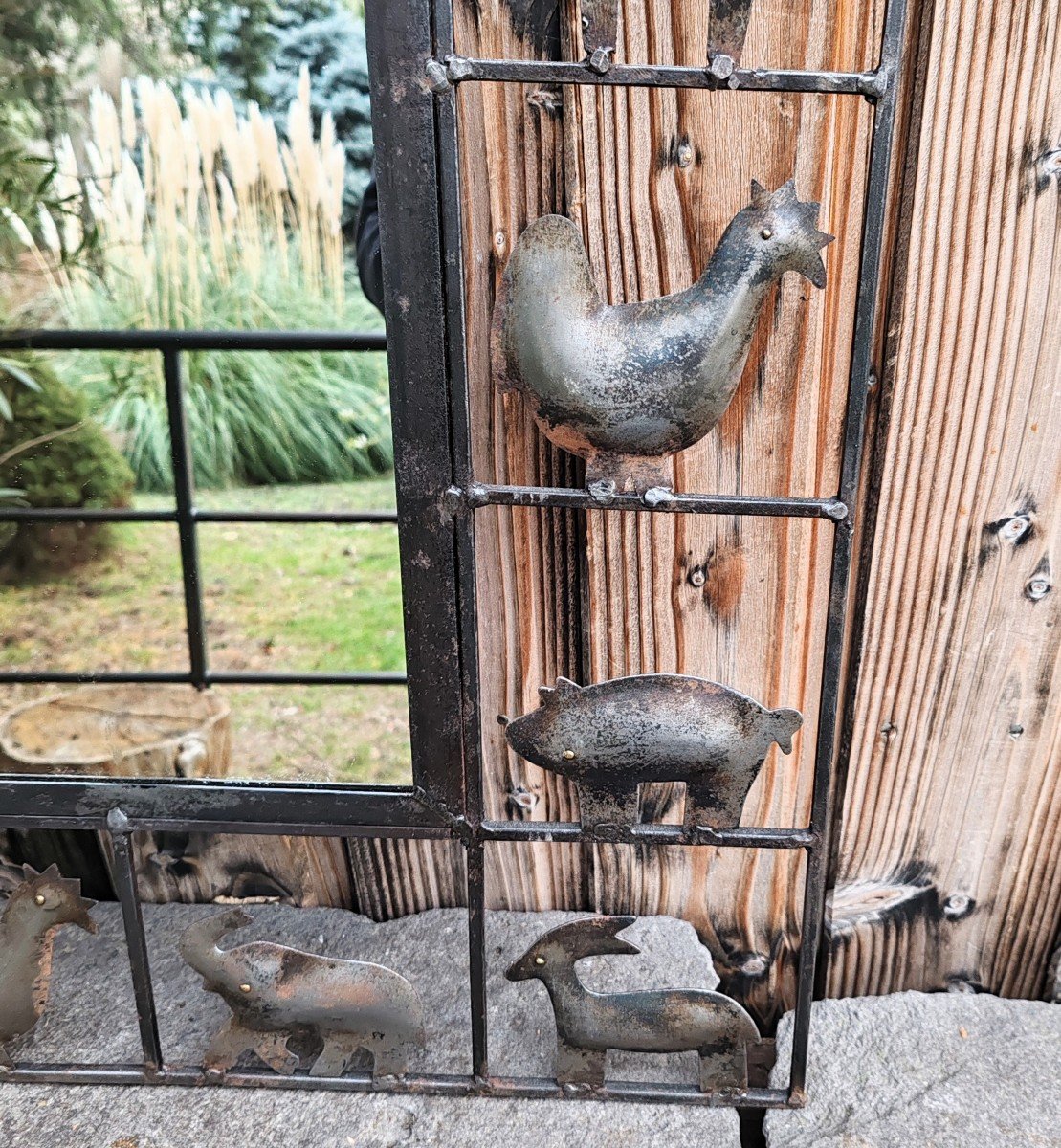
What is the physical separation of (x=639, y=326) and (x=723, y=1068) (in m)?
0.54

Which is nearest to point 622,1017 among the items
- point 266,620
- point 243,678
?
point 243,678

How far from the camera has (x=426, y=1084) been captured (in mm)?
707

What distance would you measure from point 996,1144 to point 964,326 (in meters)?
0.58

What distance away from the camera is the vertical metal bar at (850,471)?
0.53 m

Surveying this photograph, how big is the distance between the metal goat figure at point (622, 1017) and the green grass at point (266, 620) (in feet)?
2.86

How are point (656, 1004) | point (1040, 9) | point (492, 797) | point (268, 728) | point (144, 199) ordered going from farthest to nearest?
point (144, 199)
point (268, 728)
point (492, 797)
point (656, 1004)
point (1040, 9)

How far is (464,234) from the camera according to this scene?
0.63 m

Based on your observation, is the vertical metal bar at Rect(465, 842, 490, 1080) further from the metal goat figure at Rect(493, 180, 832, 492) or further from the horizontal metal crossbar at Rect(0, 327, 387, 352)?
the horizontal metal crossbar at Rect(0, 327, 387, 352)

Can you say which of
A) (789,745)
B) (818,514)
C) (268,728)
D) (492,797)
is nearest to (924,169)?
(818,514)

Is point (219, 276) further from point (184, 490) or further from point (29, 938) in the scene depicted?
point (29, 938)

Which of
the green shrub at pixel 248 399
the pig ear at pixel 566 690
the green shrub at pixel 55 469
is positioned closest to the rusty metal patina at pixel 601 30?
the pig ear at pixel 566 690

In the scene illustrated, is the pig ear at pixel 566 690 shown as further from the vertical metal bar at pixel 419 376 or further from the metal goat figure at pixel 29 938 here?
the metal goat figure at pixel 29 938

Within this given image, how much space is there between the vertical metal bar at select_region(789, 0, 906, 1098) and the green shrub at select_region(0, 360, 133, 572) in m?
1.63

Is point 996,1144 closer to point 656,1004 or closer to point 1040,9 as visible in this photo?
point 656,1004
